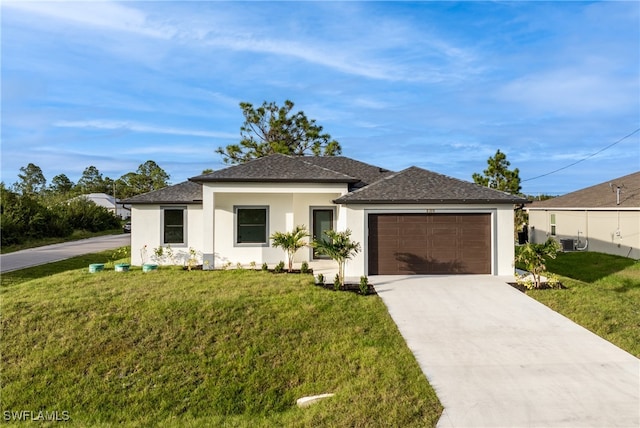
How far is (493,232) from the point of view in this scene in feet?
40.5

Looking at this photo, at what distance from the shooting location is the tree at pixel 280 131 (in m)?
35.3

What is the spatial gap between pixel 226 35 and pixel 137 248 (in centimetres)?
891

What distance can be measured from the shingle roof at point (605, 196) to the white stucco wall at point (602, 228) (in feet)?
1.19

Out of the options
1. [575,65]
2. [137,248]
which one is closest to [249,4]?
[137,248]

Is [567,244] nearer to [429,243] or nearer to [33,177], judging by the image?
[429,243]

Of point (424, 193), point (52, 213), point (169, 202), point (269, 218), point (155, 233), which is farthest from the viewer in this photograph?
point (52, 213)

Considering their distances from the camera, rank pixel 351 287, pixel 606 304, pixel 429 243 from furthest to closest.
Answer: pixel 429 243, pixel 351 287, pixel 606 304

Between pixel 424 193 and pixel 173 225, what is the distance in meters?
9.94

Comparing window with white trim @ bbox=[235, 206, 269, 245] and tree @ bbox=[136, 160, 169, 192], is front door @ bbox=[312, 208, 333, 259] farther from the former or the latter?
tree @ bbox=[136, 160, 169, 192]

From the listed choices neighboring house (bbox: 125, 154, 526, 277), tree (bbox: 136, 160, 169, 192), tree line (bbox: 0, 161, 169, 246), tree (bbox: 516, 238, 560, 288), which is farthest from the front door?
tree (bbox: 136, 160, 169, 192)

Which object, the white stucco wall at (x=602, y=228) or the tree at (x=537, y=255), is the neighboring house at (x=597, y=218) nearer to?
the white stucco wall at (x=602, y=228)

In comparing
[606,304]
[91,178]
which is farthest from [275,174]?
[91,178]

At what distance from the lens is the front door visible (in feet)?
50.9

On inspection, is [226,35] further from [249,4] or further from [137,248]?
[137,248]
